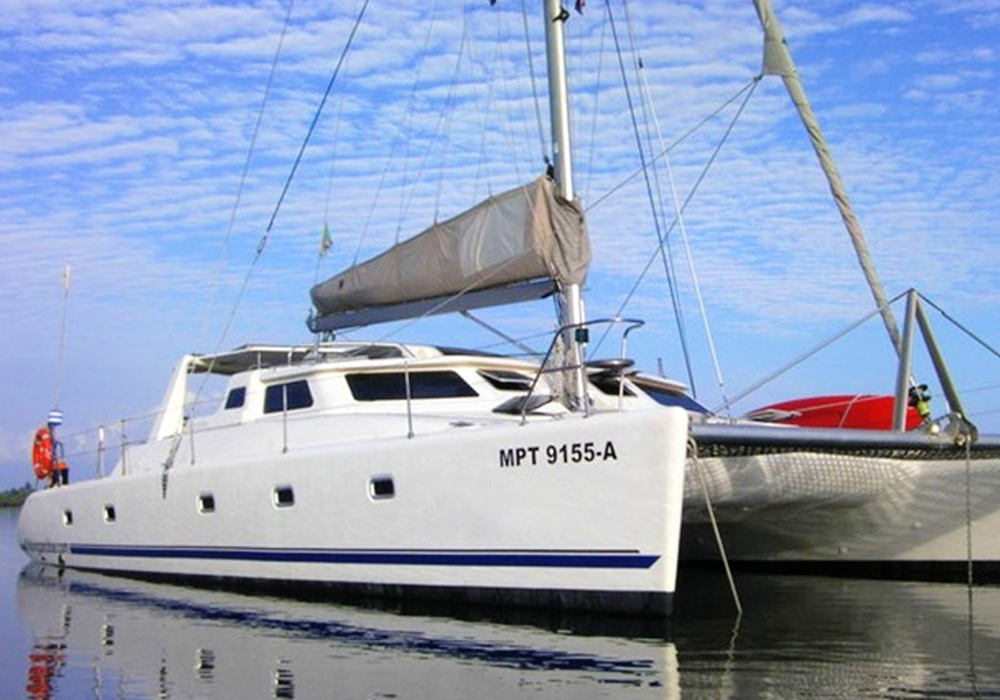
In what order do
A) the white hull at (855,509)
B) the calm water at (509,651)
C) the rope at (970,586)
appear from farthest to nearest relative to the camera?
the white hull at (855,509) → the rope at (970,586) → the calm water at (509,651)

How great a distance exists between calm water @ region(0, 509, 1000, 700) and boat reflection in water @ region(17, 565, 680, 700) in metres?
0.02

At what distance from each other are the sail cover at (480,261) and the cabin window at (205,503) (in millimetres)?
2501

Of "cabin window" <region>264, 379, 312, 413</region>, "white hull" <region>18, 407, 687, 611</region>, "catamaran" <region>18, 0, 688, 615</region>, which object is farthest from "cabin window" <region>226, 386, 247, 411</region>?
"white hull" <region>18, 407, 687, 611</region>

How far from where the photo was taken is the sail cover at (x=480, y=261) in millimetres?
10625

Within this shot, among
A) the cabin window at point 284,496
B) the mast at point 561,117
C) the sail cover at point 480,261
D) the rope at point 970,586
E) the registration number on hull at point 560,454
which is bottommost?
the rope at point 970,586

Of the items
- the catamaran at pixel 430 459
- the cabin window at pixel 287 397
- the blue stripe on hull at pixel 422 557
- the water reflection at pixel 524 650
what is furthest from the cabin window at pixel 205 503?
A: the cabin window at pixel 287 397

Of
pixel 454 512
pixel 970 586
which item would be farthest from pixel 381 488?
pixel 970 586

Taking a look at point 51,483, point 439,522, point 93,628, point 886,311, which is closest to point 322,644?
point 439,522

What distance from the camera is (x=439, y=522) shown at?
943 centimetres

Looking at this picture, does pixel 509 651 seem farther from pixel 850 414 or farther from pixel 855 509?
pixel 850 414

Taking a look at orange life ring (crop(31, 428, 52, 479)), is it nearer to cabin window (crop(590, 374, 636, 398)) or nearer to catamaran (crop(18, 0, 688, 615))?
catamaran (crop(18, 0, 688, 615))

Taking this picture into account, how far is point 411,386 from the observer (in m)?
11.7

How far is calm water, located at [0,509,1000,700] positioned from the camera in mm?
6879

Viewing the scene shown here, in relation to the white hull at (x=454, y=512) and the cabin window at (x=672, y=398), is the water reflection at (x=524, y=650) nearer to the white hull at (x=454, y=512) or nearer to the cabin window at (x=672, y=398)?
the white hull at (x=454, y=512)
